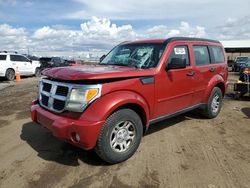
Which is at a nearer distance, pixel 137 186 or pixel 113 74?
pixel 137 186

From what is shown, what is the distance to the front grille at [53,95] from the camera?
4152 millimetres

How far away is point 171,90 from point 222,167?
1.64 m

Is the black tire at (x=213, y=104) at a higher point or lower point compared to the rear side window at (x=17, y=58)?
lower

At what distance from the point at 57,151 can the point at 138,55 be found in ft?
7.47

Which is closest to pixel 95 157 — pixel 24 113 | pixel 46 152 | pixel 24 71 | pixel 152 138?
pixel 46 152

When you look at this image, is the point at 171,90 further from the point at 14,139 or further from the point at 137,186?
the point at 14,139

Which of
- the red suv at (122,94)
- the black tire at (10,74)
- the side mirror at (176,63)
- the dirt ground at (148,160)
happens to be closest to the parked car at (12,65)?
the black tire at (10,74)

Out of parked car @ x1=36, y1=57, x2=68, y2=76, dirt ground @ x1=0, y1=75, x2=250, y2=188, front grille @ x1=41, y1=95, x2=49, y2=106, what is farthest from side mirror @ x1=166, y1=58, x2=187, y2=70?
parked car @ x1=36, y1=57, x2=68, y2=76

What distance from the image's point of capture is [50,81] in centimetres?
457

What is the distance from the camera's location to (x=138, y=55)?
5355 millimetres

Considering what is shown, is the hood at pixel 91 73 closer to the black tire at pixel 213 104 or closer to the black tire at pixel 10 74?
the black tire at pixel 213 104

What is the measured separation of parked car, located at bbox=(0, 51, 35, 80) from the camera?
1776cm

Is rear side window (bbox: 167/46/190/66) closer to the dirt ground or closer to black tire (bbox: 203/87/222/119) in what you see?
black tire (bbox: 203/87/222/119)

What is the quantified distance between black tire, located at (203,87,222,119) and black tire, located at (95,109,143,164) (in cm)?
270
